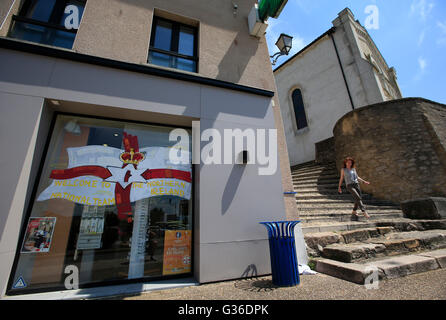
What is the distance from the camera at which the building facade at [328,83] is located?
1123 centimetres

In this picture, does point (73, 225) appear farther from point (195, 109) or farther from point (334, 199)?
point (334, 199)

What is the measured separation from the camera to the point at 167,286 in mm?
2797

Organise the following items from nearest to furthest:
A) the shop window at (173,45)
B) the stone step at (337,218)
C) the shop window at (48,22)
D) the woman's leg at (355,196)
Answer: the shop window at (48,22)
the shop window at (173,45)
the stone step at (337,218)
the woman's leg at (355,196)

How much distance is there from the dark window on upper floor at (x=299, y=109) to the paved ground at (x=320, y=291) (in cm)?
1262

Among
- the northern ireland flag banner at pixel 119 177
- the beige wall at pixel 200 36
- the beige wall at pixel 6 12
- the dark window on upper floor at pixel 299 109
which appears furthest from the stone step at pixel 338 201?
the dark window on upper floor at pixel 299 109

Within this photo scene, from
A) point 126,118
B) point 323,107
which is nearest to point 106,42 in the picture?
point 126,118

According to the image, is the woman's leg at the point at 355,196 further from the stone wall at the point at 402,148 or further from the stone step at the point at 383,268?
the stone wall at the point at 402,148

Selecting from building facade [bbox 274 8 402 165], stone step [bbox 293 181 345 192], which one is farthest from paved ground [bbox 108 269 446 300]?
building facade [bbox 274 8 402 165]

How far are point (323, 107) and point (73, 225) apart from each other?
47.7ft

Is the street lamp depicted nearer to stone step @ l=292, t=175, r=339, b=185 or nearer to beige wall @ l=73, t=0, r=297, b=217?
beige wall @ l=73, t=0, r=297, b=217

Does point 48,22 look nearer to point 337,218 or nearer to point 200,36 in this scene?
point 200,36

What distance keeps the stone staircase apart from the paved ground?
159 millimetres

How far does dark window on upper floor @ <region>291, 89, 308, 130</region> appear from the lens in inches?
561

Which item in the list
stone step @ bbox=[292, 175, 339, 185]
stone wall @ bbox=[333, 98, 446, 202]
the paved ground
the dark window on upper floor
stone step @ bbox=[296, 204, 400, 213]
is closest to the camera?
the paved ground
